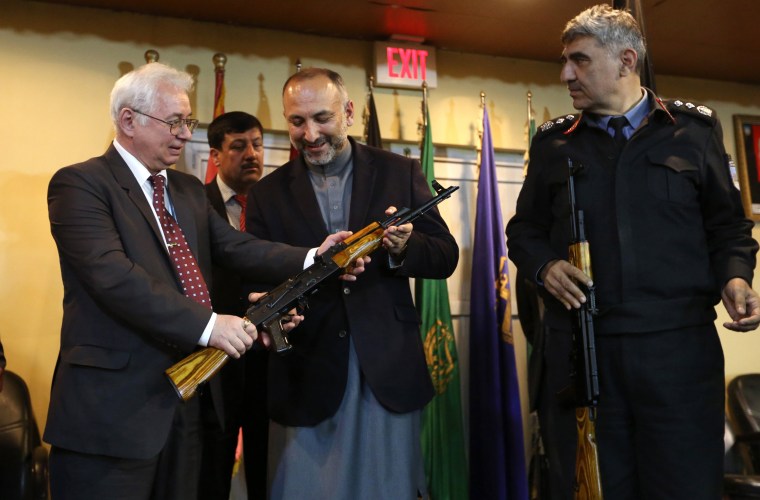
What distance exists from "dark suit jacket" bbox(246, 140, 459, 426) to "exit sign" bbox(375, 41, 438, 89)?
1.93 metres

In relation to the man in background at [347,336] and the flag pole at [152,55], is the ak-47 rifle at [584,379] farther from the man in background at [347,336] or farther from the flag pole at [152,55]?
the flag pole at [152,55]

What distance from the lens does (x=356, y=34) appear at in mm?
4363

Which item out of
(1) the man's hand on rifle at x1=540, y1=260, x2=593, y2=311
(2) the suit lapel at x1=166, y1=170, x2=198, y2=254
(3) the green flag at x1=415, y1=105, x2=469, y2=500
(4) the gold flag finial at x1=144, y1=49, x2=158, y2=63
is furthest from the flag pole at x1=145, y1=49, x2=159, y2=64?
(1) the man's hand on rifle at x1=540, y1=260, x2=593, y2=311

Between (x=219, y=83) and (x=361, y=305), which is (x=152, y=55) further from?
(x=361, y=305)

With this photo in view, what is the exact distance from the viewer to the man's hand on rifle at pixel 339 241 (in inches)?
88.7

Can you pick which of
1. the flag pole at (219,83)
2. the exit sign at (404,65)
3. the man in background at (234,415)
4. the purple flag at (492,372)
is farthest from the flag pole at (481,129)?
the man in background at (234,415)

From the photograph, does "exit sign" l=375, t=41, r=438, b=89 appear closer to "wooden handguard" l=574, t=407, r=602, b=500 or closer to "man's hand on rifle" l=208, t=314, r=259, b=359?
"man's hand on rifle" l=208, t=314, r=259, b=359

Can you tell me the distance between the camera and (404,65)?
4.43 m

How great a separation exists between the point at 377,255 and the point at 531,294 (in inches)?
70.6

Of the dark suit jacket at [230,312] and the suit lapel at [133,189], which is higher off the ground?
the suit lapel at [133,189]

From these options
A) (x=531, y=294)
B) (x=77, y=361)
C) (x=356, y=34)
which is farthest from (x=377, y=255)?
(x=356, y=34)

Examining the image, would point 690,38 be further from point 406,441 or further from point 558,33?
point 406,441

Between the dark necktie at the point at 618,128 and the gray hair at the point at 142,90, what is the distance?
1.37 m

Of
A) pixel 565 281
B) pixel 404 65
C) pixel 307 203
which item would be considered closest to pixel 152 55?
pixel 404 65
